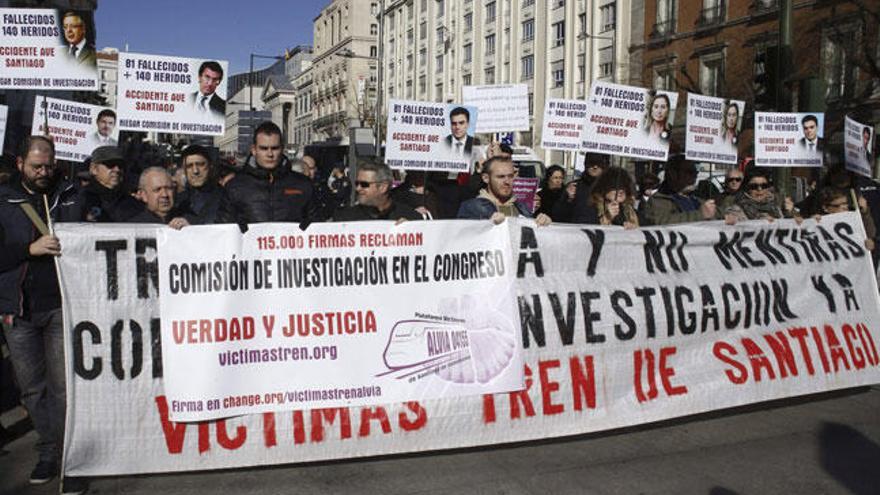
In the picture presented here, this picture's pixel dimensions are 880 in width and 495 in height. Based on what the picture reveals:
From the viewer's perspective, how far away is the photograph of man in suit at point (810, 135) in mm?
8867

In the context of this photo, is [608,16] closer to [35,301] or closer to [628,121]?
Answer: [628,121]

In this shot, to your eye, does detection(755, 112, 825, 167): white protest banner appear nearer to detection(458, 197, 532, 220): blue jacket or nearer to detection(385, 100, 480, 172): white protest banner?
detection(385, 100, 480, 172): white protest banner

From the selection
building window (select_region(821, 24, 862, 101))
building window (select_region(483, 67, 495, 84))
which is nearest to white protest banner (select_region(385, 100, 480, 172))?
building window (select_region(821, 24, 862, 101))

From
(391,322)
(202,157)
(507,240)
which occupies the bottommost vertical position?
(391,322)

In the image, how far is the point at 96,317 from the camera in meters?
4.33

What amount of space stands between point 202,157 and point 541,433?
3794 millimetres

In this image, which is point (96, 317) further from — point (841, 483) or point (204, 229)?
point (841, 483)

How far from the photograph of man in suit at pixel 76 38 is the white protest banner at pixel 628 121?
4752mm

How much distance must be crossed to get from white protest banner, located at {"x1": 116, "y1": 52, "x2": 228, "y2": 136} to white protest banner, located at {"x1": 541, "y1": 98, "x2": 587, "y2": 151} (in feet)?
12.8

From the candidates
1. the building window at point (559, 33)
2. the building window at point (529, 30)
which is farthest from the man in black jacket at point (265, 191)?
the building window at point (529, 30)

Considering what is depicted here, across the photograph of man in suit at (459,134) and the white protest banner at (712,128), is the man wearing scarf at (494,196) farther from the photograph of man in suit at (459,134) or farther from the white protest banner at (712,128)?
the white protest banner at (712,128)

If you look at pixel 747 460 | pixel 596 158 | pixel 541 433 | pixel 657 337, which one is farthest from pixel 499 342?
pixel 596 158

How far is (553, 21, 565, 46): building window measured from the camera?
48.5 m

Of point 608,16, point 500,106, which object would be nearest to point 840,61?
point 608,16
